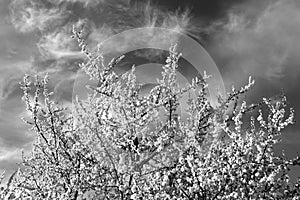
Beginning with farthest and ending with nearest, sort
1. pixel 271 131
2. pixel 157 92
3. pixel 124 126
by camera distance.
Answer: pixel 157 92 → pixel 124 126 → pixel 271 131

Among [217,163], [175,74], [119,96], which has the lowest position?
[217,163]

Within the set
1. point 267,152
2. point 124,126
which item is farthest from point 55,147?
point 267,152

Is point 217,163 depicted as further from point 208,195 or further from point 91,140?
point 91,140

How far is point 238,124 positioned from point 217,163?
1485 millimetres

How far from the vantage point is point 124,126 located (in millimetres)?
11875

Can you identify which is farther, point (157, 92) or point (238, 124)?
point (157, 92)

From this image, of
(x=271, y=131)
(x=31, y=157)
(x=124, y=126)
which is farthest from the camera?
(x=31, y=157)

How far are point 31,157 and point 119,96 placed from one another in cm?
496

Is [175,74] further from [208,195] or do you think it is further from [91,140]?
[208,195]

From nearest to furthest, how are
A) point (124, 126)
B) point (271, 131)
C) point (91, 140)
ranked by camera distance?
1. point (271, 131)
2. point (91, 140)
3. point (124, 126)

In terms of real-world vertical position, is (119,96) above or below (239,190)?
above

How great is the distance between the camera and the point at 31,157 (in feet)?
47.9

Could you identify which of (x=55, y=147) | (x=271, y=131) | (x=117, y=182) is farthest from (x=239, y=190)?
(x=55, y=147)

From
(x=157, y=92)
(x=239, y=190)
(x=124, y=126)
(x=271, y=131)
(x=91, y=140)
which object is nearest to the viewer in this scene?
(x=239, y=190)
